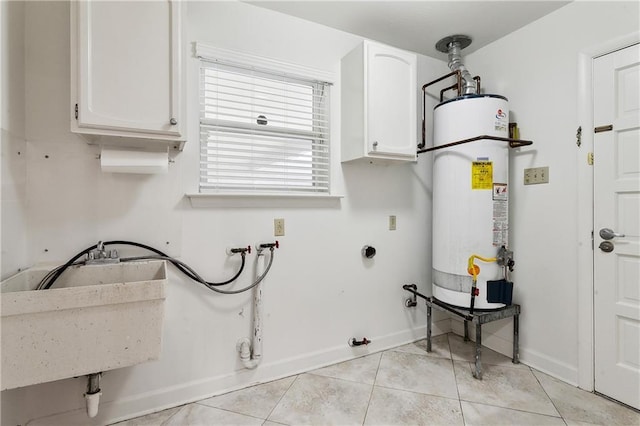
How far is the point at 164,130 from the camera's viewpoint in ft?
4.57

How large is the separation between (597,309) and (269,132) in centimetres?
239

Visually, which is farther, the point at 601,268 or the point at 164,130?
the point at 601,268

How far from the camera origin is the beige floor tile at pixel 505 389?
5.65 feet

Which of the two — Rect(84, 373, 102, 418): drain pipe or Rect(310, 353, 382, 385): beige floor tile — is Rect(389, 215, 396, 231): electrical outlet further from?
Rect(84, 373, 102, 418): drain pipe

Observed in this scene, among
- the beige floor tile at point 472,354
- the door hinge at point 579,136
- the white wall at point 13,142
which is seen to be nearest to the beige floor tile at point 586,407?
the beige floor tile at point 472,354

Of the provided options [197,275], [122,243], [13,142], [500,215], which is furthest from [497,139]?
[13,142]

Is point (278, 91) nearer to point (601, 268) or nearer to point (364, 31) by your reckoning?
point (364, 31)

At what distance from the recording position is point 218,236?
185 centimetres

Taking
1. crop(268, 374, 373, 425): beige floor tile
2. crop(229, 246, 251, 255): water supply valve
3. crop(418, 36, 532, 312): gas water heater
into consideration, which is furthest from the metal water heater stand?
crop(229, 246, 251, 255): water supply valve

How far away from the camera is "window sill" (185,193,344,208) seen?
180 cm

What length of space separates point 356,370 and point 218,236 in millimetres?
1358

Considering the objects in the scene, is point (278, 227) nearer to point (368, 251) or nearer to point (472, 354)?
point (368, 251)

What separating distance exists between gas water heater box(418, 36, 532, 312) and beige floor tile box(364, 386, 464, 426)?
65 centimetres

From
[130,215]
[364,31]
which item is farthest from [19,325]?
[364,31]
